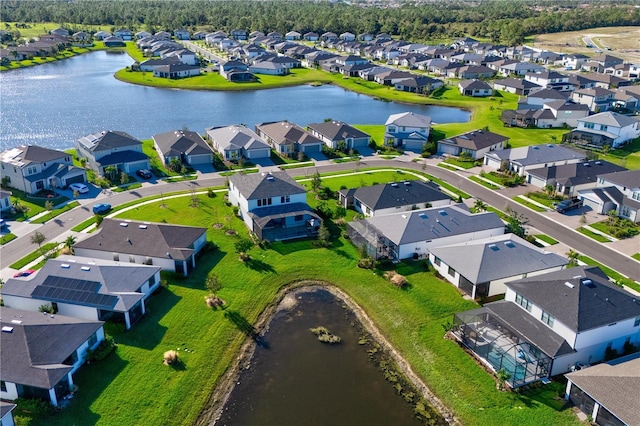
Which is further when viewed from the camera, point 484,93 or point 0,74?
point 0,74

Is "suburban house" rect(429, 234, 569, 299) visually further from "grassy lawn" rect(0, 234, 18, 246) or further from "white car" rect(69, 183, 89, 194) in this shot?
"white car" rect(69, 183, 89, 194)

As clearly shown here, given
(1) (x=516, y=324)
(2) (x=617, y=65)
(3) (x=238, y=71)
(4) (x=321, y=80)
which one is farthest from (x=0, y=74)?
(2) (x=617, y=65)

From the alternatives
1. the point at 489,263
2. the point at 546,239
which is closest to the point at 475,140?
the point at 546,239

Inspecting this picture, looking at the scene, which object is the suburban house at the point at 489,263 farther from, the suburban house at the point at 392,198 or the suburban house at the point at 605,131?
the suburban house at the point at 605,131

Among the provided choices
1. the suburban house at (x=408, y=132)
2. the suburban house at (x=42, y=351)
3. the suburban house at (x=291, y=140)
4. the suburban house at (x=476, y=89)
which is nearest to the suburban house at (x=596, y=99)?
the suburban house at (x=476, y=89)

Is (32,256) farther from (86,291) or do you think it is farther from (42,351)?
(42,351)

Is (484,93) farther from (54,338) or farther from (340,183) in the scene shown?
(54,338)

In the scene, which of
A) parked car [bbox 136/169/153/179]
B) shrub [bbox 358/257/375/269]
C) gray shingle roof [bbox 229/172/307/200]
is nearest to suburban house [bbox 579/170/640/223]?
shrub [bbox 358/257/375/269]
